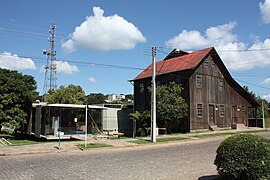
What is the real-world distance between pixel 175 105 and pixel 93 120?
816cm

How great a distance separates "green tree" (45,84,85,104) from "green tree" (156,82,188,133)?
24.6m

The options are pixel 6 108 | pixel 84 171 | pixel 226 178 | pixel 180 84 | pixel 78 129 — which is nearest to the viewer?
pixel 226 178

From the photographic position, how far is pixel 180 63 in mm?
33562

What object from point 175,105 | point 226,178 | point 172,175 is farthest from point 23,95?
point 226,178

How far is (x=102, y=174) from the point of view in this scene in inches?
400

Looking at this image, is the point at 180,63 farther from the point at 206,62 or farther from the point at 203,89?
the point at 203,89

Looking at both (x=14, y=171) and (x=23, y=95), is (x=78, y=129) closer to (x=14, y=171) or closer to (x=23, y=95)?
(x=23, y=95)

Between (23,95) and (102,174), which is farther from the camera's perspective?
(23,95)

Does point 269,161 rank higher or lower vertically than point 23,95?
lower

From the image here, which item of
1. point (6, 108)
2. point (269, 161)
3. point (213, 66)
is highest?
point (213, 66)

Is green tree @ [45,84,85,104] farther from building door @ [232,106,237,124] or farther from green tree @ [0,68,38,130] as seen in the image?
building door @ [232,106,237,124]

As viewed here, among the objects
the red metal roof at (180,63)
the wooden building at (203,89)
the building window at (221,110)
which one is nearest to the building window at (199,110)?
the wooden building at (203,89)

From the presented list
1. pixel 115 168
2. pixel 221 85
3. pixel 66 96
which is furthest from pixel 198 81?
pixel 66 96

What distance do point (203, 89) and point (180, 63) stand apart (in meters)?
4.06
